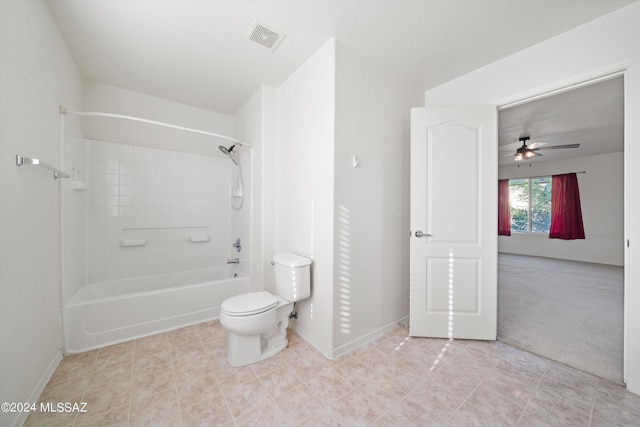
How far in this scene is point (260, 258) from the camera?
2.59 meters

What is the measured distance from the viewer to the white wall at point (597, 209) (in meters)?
5.14

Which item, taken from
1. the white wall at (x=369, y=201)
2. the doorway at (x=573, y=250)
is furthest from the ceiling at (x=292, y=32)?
the doorway at (x=573, y=250)

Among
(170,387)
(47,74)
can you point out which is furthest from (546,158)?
(47,74)

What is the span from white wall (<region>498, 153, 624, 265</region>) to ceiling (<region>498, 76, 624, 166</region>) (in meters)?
0.43

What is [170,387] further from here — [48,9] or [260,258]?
[48,9]

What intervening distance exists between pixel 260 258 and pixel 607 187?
7582 mm

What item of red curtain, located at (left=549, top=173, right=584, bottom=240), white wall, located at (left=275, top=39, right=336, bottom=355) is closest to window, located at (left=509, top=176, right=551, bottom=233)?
red curtain, located at (left=549, top=173, right=584, bottom=240)

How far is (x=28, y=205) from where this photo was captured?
1385 mm

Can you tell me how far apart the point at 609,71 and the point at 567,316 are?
7.93ft

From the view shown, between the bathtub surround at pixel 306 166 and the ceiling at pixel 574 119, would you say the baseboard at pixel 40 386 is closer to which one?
the bathtub surround at pixel 306 166

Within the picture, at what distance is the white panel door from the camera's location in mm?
2083

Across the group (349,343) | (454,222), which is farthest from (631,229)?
(349,343)

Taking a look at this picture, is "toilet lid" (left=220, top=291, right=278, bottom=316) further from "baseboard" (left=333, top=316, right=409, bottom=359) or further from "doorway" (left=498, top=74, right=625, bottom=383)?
"doorway" (left=498, top=74, right=625, bottom=383)

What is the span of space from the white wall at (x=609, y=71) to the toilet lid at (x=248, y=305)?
236 cm
